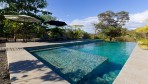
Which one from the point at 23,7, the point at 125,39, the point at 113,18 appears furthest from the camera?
the point at 113,18

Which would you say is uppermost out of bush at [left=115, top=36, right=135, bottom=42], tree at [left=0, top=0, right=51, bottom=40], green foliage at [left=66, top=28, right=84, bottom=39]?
tree at [left=0, top=0, right=51, bottom=40]

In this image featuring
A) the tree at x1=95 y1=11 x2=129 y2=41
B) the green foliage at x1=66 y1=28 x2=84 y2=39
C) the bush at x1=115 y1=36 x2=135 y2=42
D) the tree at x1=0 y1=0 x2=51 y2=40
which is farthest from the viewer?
the tree at x1=95 y1=11 x2=129 y2=41

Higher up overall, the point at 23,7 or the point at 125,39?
the point at 23,7

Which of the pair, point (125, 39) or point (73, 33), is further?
point (125, 39)

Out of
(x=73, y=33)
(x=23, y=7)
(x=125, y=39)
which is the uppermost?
(x=23, y=7)

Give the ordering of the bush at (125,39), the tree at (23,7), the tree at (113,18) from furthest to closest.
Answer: the tree at (113,18), the bush at (125,39), the tree at (23,7)

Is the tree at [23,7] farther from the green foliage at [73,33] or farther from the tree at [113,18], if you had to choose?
the tree at [113,18]

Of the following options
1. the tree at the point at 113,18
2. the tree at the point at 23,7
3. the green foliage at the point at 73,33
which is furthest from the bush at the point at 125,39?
the tree at the point at 23,7

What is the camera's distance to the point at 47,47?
1274 cm

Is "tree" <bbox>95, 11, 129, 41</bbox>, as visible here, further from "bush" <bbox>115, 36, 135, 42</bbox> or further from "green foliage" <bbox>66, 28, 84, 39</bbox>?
"green foliage" <bbox>66, 28, 84, 39</bbox>

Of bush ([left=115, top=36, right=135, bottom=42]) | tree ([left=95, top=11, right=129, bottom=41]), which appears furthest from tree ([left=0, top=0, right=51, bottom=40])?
tree ([left=95, top=11, right=129, bottom=41])

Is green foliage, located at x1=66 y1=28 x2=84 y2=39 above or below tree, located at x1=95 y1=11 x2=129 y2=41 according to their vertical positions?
below

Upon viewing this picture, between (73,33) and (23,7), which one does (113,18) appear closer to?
(73,33)

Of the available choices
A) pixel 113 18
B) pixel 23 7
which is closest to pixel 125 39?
pixel 113 18
